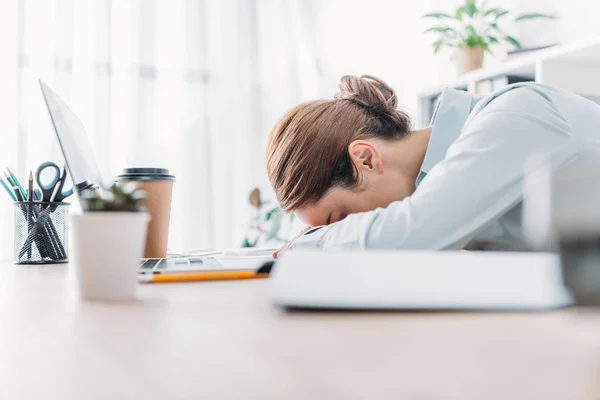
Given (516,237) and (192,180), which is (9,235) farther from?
(516,237)

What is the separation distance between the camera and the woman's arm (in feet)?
2.70

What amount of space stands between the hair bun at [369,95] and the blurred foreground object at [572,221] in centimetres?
88

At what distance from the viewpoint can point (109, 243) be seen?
514 mm

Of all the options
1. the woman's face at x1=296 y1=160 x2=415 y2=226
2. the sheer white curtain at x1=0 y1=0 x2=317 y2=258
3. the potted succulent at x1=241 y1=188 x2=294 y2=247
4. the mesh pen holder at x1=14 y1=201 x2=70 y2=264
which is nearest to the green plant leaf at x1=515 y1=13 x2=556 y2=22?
the sheer white curtain at x1=0 y1=0 x2=317 y2=258

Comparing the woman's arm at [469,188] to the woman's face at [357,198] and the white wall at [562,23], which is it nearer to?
the woman's face at [357,198]

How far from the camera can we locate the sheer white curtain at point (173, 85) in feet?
8.46

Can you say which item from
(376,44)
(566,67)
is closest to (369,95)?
(566,67)

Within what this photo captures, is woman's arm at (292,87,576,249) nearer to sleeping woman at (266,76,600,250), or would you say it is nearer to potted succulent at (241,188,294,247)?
sleeping woman at (266,76,600,250)

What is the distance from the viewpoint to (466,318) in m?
0.37

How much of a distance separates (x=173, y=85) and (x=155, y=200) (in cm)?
187

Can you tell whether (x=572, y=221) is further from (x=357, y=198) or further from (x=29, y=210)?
(x=29, y=210)

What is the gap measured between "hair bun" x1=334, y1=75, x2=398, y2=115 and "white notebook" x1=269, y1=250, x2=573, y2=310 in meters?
0.87

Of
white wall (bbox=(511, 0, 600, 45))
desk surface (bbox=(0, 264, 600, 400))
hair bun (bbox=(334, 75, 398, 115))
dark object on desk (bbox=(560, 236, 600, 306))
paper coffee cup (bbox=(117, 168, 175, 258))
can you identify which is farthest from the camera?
white wall (bbox=(511, 0, 600, 45))

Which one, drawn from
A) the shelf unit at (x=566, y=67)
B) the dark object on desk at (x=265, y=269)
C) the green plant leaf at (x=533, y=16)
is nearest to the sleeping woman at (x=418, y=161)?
the dark object on desk at (x=265, y=269)
